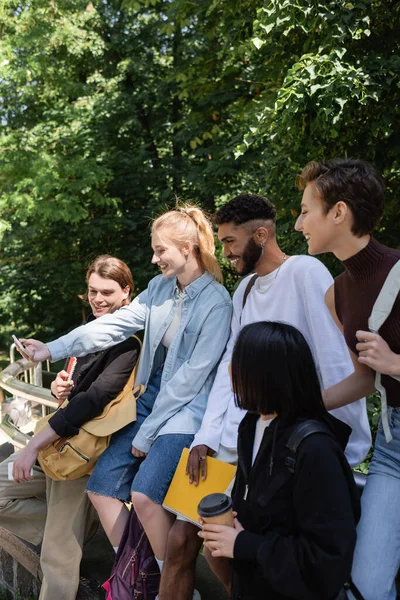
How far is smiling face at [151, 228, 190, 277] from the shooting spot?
9.66 ft

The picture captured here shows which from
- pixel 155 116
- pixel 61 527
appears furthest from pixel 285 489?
pixel 155 116

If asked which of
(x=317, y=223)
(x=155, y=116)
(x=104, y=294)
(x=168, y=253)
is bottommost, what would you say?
(x=104, y=294)

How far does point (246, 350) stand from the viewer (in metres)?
1.77

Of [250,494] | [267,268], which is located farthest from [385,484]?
[267,268]

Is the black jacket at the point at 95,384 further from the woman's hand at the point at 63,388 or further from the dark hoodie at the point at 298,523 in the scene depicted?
the dark hoodie at the point at 298,523

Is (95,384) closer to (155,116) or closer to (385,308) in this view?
(385,308)

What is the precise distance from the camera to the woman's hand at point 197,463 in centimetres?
245

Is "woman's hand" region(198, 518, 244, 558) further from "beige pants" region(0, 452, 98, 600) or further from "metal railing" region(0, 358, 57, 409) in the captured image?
"metal railing" region(0, 358, 57, 409)

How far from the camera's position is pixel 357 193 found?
2.09m

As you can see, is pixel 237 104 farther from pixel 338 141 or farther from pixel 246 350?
pixel 246 350

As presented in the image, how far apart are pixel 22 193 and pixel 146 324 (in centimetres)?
929

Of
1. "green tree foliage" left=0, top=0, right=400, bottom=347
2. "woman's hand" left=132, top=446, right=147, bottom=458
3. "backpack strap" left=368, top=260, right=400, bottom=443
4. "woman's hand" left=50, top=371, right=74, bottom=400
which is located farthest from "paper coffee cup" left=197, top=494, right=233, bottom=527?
"green tree foliage" left=0, top=0, right=400, bottom=347

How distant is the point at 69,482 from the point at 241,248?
138cm

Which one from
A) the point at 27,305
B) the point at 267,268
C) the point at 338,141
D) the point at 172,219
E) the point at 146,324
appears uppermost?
the point at 338,141
